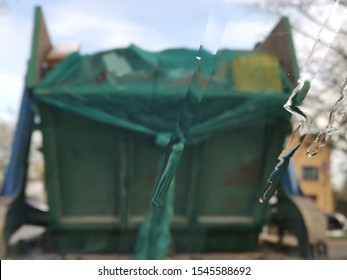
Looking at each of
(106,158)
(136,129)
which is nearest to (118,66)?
(136,129)

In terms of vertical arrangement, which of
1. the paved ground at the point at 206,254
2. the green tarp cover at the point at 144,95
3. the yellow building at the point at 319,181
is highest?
the green tarp cover at the point at 144,95

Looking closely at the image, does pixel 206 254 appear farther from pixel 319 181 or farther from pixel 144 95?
pixel 144 95

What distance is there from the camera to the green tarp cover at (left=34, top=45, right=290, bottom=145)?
6.39 ft

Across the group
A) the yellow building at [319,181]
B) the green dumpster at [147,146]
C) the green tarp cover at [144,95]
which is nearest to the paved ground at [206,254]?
the green dumpster at [147,146]

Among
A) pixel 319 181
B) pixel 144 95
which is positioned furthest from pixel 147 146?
pixel 319 181

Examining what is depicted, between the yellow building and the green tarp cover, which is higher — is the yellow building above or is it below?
below

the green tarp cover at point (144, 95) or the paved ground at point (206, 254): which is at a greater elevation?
the green tarp cover at point (144, 95)

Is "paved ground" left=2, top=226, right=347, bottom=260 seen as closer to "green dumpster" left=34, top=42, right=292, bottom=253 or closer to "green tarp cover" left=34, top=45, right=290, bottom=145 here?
"green dumpster" left=34, top=42, right=292, bottom=253

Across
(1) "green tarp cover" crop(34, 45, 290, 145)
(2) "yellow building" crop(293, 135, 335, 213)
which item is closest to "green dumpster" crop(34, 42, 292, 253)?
(1) "green tarp cover" crop(34, 45, 290, 145)

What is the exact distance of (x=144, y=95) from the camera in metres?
1.99

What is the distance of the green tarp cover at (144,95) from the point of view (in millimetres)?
1947

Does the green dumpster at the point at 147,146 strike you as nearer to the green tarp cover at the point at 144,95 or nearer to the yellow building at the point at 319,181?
the green tarp cover at the point at 144,95

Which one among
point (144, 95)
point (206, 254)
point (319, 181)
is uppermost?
point (144, 95)
